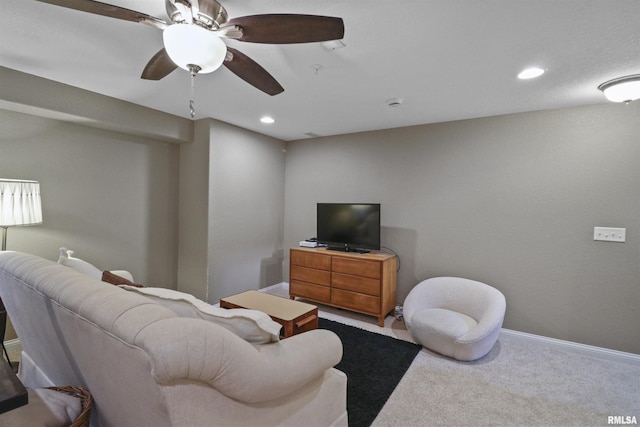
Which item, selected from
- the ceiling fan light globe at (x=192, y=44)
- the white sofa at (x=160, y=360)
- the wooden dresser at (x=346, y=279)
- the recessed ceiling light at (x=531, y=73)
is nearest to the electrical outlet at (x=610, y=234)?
the recessed ceiling light at (x=531, y=73)

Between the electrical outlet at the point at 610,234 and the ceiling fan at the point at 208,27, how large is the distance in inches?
119

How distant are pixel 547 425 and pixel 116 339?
2.46 metres

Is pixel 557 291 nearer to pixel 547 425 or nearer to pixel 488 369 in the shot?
pixel 488 369

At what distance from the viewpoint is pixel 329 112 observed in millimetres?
3170

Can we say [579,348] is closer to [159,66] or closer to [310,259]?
[310,259]

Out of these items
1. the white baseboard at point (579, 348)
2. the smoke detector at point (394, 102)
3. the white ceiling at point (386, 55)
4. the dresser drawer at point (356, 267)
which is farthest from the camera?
the dresser drawer at point (356, 267)

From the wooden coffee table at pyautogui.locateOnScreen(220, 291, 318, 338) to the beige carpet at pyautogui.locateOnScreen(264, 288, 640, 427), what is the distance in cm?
83

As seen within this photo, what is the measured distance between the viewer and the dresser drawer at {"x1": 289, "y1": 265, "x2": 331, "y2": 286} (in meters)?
3.61

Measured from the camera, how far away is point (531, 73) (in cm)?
215

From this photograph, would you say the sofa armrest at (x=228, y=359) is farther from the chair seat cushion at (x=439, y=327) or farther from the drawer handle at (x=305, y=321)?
the chair seat cushion at (x=439, y=327)

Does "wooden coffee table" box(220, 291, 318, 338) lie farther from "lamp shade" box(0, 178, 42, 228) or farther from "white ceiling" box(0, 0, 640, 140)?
"white ceiling" box(0, 0, 640, 140)

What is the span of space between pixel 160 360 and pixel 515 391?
2509mm

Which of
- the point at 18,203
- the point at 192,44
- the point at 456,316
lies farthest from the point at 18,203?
the point at 456,316

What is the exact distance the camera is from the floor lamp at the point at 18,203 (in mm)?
2086
